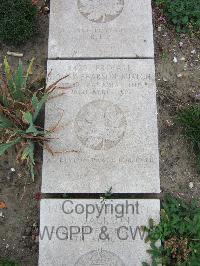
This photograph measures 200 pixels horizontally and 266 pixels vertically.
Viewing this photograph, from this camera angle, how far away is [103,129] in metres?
4.24

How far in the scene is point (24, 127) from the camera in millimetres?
4227

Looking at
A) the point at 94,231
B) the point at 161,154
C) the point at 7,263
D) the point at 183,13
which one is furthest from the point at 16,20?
the point at 7,263

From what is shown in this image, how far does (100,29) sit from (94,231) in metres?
1.87

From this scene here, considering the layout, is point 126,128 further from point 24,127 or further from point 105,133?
point 24,127

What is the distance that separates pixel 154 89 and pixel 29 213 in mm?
1570

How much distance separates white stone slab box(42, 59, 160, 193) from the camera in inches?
163

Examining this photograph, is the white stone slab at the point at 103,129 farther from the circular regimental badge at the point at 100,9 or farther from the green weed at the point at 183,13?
the green weed at the point at 183,13

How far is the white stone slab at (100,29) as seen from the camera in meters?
4.50

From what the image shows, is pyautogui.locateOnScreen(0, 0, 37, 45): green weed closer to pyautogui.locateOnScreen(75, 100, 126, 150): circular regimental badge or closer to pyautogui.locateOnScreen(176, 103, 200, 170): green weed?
pyautogui.locateOnScreen(75, 100, 126, 150): circular regimental badge

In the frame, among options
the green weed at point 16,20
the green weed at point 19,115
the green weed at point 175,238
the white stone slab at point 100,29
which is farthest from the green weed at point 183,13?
the green weed at point 175,238

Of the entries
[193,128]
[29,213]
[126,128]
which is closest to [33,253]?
[29,213]

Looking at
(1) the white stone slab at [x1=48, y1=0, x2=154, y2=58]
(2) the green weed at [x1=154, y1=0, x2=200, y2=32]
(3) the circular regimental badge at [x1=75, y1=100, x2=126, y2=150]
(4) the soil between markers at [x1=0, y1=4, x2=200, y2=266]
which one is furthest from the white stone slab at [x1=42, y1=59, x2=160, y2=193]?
(2) the green weed at [x1=154, y1=0, x2=200, y2=32]

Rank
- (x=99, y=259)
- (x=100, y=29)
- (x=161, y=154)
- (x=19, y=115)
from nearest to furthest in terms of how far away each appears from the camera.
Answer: (x=99, y=259) < (x=19, y=115) < (x=161, y=154) < (x=100, y=29)

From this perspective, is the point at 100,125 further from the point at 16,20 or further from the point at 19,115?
the point at 16,20
